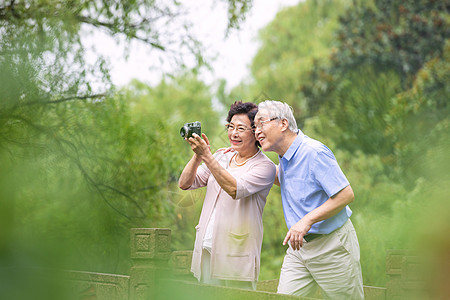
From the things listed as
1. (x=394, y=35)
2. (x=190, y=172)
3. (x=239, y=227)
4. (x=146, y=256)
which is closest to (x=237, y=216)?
(x=239, y=227)

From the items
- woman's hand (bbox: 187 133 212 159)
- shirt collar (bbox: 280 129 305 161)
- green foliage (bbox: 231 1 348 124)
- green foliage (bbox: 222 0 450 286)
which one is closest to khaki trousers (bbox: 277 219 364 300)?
shirt collar (bbox: 280 129 305 161)

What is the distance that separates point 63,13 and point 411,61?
28.7ft

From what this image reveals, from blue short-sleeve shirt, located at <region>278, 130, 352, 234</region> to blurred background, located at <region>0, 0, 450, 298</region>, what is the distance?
1.70 feet

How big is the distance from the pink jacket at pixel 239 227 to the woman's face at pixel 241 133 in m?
0.10

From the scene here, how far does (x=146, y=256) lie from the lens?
10.5 feet

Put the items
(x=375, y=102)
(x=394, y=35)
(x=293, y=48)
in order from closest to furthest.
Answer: (x=375, y=102)
(x=394, y=35)
(x=293, y=48)

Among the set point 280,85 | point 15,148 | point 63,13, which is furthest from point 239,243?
point 280,85

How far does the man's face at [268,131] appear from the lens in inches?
105

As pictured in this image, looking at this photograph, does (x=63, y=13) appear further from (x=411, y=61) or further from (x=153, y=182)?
(x=411, y=61)

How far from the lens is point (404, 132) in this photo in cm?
914

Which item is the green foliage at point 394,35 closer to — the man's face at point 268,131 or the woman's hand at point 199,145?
the man's face at point 268,131

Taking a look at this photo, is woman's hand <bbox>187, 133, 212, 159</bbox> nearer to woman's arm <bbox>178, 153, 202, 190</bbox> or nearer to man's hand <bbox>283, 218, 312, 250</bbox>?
woman's arm <bbox>178, 153, 202, 190</bbox>

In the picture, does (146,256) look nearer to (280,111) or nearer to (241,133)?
(241,133)

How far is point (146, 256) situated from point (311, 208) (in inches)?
44.5
